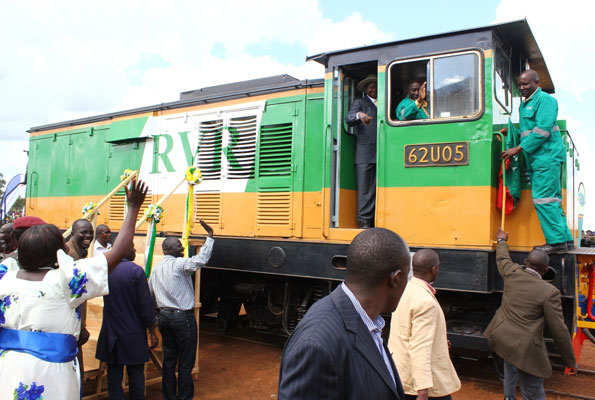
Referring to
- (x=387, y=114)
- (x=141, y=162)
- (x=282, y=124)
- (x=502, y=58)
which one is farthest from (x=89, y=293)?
(x=141, y=162)

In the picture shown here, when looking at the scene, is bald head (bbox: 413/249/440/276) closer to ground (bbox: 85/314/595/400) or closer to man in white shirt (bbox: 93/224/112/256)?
ground (bbox: 85/314/595/400)

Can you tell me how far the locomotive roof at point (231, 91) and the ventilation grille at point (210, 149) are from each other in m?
0.41

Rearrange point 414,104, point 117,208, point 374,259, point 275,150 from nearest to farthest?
point 374,259, point 414,104, point 275,150, point 117,208

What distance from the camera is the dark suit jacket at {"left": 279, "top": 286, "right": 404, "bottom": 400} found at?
1.47 metres

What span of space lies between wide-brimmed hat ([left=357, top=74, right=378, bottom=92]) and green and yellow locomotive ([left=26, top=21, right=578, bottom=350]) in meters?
0.09

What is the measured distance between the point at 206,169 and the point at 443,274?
4018 millimetres

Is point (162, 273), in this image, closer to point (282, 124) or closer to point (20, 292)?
point (20, 292)

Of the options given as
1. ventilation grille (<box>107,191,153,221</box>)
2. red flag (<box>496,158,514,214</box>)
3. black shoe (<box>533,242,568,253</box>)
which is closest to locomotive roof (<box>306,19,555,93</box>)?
red flag (<box>496,158,514,214</box>)

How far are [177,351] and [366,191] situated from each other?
9.43 feet

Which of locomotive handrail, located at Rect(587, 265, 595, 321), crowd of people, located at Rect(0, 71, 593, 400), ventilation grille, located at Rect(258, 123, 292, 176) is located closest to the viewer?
crowd of people, located at Rect(0, 71, 593, 400)

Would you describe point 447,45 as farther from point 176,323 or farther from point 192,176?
point 176,323

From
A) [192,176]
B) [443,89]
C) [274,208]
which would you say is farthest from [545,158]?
[192,176]

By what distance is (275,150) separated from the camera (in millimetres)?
6715

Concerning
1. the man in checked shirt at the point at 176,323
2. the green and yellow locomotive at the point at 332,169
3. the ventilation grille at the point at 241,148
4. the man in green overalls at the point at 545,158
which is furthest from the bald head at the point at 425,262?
the ventilation grille at the point at 241,148
